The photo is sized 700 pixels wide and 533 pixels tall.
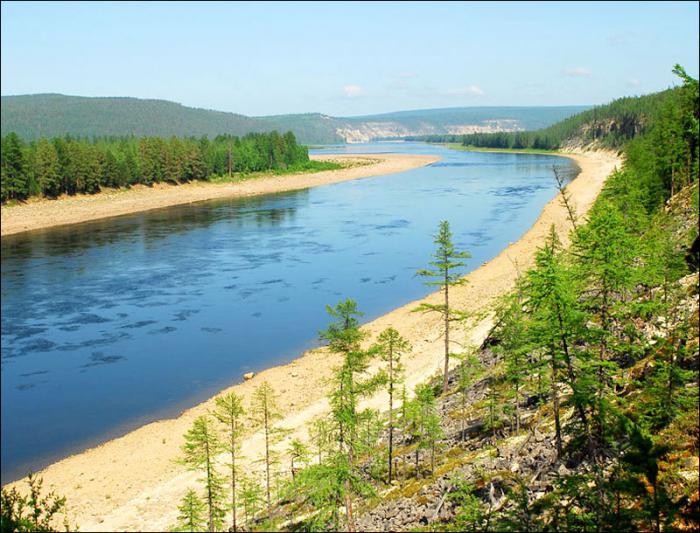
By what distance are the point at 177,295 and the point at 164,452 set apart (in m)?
28.2

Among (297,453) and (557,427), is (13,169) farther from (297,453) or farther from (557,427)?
(557,427)

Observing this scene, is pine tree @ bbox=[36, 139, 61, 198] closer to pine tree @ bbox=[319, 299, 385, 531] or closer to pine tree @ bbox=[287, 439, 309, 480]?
pine tree @ bbox=[287, 439, 309, 480]

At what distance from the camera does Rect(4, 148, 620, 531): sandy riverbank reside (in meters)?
24.4

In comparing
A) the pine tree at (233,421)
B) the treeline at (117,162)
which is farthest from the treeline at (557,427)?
the treeline at (117,162)

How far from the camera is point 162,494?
25469 mm

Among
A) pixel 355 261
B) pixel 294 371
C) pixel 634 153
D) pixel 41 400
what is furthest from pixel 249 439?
pixel 634 153

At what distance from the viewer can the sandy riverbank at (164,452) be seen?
80.1 ft

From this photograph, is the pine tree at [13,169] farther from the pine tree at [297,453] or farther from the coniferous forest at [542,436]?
the pine tree at [297,453]

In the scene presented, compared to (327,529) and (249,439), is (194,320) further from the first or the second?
(327,529)

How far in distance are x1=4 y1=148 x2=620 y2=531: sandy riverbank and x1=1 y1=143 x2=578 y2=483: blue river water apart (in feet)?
6.37

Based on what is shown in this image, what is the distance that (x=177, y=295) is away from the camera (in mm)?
55594

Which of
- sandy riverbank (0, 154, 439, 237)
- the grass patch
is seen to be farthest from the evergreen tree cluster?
the grass patch

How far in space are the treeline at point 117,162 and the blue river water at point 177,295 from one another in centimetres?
1858

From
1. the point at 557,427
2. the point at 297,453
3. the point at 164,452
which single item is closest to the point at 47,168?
the point at 164,452
